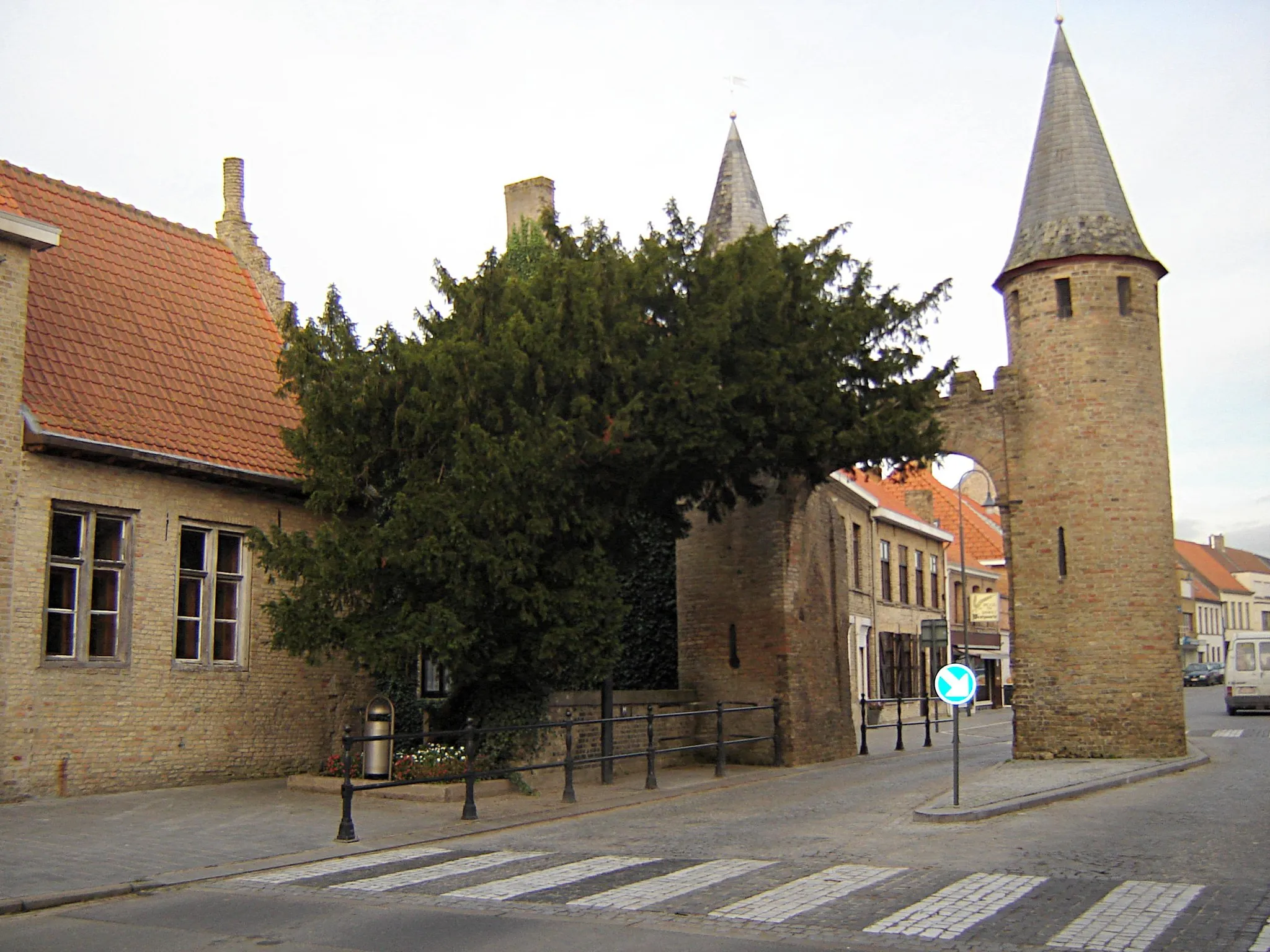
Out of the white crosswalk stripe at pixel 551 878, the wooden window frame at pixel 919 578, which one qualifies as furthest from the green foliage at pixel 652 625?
the wooden window frame at pixel 919 578

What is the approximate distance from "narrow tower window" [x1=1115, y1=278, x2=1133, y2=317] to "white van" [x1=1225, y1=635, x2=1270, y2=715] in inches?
718

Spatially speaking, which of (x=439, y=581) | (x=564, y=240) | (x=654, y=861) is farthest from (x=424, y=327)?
(x=654, y=861)

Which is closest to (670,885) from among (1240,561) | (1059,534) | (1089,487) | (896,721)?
(1059,534)

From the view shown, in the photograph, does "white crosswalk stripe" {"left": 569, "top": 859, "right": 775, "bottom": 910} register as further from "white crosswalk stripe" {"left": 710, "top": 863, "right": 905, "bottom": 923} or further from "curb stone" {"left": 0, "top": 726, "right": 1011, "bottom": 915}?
"curb stone" {"left": 0, "top": 726, "right": 1011, "bottom": 915}

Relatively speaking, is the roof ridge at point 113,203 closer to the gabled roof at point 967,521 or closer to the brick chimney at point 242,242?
the brick chimney at point 242,242

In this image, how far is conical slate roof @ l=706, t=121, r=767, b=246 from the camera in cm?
2469

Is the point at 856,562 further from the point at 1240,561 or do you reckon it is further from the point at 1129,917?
the point at 1240,561

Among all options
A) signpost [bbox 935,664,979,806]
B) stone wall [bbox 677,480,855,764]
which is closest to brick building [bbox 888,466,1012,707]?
stone wall [bbox 677,480,855,764]

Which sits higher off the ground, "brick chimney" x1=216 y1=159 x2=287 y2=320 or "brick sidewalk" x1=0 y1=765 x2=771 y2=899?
"brick chimney" x1=216 y1=159 x2=287 y2=320

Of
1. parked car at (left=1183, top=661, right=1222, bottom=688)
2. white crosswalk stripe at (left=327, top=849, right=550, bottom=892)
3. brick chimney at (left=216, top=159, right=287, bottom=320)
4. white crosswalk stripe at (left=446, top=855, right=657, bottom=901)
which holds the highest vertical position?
brick chimney at (left=216, top=159, right=287, bottom=320)

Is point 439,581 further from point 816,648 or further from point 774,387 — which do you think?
point 816,648

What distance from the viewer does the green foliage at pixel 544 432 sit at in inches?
607

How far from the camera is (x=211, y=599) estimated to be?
17750mm

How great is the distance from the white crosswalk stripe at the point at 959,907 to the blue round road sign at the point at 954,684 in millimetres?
4960
